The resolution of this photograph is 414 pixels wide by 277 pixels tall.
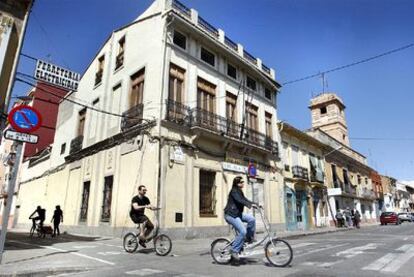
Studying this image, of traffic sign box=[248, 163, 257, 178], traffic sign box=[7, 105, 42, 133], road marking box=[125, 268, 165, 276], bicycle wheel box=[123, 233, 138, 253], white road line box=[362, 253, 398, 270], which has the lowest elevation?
road marking box=[125, 268, 165, 276]

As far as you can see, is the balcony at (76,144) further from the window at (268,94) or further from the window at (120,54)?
the window at (268,94)

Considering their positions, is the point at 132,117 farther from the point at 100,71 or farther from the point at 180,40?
the point at 100,71

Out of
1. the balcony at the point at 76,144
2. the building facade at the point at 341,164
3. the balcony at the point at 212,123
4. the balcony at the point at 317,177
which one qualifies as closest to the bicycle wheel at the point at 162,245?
the balcony at the point at 212,123

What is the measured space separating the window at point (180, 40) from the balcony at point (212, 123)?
3.36m

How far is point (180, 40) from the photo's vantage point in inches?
640

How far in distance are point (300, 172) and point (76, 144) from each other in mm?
15765

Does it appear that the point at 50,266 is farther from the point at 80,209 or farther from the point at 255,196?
the point at 255,196

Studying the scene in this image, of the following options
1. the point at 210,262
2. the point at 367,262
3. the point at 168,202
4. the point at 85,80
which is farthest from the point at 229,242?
the point at 85,80

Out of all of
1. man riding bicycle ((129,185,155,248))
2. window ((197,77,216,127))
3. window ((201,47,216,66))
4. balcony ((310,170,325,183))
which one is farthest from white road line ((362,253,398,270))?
balcony ((310,170,325,183))

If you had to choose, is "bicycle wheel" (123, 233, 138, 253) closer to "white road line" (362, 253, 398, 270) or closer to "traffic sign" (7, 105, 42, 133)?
"traffic sign" (7, 105, 42, 133)

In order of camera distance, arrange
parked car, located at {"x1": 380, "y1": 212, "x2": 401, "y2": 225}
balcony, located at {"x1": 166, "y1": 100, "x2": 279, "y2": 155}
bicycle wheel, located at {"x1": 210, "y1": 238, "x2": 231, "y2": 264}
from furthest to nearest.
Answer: parked car, located at {"x1": 380, "y1": 212, "x2": 401, "y2": 225} < balcony, located at {"x1": 166, "y1": 100, "x2": 279, "y2": 155} < bicycle wheel, located at {"x1": 210, "y1": 238, "x2": 231, "y2": 264}

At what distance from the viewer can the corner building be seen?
45.9 feet

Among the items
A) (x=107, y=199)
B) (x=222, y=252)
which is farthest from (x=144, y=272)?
(x=107, y=199)

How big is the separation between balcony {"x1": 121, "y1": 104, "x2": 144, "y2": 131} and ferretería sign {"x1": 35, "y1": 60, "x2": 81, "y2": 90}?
12660 millimetres
